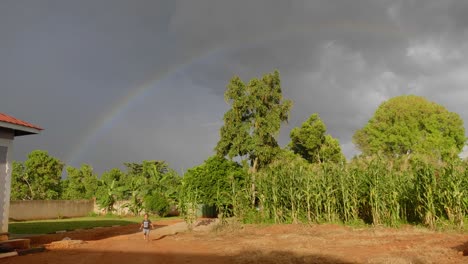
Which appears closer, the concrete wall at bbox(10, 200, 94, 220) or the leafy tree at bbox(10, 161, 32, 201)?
the concrete wall at bbox(10, 200, 94, 220)

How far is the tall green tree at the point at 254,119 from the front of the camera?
3528 cm

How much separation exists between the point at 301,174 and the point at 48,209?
24503mm

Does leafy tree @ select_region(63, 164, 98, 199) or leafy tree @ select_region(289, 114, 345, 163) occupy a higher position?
leafy tree @ select_region(289, 114, 345, 163)

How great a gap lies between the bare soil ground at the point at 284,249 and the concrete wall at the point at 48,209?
1638 cm

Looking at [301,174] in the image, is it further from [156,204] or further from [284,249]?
[156,204]

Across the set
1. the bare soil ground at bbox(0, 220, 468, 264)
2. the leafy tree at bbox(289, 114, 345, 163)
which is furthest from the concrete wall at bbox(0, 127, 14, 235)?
the leafy tree at bbox(289, 114, 345, 163)

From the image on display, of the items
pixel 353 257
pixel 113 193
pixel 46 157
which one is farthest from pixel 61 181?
pixel 353 257

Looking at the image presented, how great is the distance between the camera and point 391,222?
17.9 metres

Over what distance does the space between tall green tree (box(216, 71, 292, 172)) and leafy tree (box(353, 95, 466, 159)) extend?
16577 millimetres

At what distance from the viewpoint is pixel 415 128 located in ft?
147

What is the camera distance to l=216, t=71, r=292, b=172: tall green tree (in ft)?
116

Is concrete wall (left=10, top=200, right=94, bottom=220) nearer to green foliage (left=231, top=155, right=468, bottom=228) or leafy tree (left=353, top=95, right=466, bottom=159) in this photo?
green foliage (left=231, top=155, right=468, bottom=228)

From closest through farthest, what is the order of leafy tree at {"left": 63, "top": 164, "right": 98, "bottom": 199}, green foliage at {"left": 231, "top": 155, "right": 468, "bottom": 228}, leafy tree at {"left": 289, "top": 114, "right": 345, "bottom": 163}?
green foliage at {"left": 231, "top": 155, "right": 468, "bottom": 228}, leafy tree at {"left": 289, "top": 114, "right": 345, "bottom": 163}, leafy tree at {"left": 63, "top": 164, "right": 98, "bottom": 199}

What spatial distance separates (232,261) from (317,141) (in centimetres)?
3337
